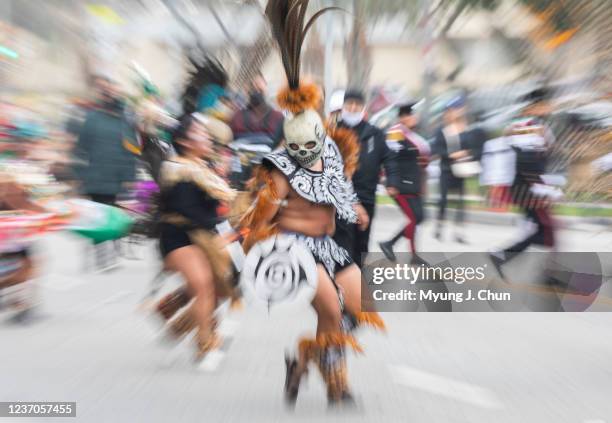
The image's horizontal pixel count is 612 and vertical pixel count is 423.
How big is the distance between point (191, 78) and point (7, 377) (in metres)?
2.39

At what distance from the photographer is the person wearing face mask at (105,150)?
1027 cm

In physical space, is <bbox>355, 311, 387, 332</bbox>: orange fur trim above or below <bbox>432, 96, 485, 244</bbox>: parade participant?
below

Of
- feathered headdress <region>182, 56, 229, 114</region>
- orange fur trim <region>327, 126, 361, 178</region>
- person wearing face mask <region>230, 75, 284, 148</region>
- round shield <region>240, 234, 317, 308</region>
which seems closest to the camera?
round shield <region>240, 234, 317, 308</region>

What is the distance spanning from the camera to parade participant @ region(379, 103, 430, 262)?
10258 mm

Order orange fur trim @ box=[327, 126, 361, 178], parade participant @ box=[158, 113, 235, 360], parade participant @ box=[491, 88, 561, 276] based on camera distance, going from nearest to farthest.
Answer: orange fur trim @ box=[327, 126, 361, 178], parade participant @ box=[158, 113, 235, 360], parade participant @ box=[491, 88, 561, 276]

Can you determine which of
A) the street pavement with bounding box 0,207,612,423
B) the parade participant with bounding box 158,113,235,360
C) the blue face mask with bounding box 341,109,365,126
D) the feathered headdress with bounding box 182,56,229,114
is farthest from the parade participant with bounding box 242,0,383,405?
the blue face mask with bounding box 341,109,365,126

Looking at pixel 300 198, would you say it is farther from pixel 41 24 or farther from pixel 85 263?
pixel 41 24

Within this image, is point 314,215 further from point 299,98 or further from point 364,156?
point 364,156

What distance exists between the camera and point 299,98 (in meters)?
4.98

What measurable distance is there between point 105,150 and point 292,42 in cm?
601

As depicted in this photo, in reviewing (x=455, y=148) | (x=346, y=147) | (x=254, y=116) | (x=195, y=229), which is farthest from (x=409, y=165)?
(x=346, y=147)

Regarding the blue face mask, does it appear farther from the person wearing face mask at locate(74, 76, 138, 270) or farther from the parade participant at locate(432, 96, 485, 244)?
the parade participant at locate(432, 96, 485, 244)

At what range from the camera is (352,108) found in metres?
7.93

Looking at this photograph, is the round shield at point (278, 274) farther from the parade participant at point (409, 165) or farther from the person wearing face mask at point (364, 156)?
the parade participant at point (409, 165)
